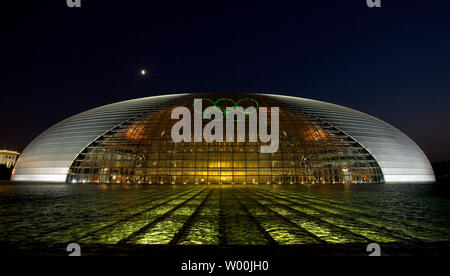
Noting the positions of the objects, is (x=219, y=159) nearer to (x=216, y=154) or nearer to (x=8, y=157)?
(x=216, y=154)

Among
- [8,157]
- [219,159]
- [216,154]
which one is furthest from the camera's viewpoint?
[8,157]

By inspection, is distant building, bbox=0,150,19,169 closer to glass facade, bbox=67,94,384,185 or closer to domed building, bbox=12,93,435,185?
domed building, bbox=12,93,435,185

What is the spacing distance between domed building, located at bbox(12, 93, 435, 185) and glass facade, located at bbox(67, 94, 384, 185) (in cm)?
10

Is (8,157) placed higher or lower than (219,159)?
higher

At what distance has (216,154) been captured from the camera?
27375 mm

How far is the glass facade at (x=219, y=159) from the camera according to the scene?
26562 millimetres

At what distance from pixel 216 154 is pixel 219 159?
0.64 metres

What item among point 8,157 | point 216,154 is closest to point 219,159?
point 216,154

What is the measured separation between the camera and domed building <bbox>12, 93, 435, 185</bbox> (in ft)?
87.7

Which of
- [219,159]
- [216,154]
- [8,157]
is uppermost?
[8,157]

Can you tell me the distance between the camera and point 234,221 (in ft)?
19.9
